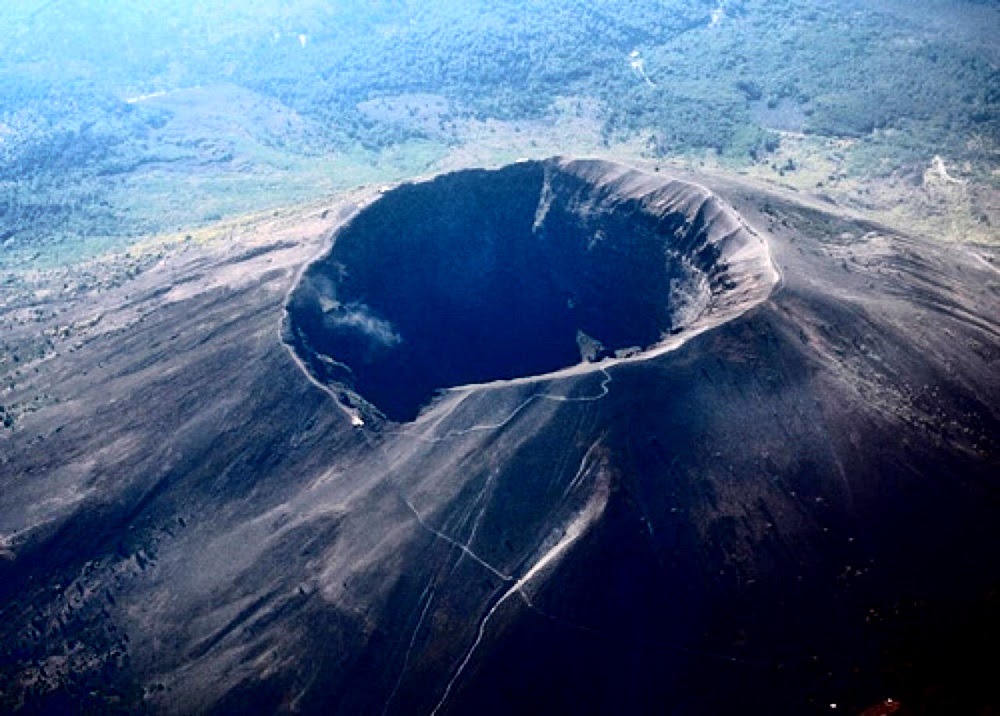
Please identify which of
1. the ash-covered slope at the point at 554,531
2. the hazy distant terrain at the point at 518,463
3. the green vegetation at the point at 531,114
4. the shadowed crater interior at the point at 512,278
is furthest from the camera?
the green vegetation at the point at 531,114

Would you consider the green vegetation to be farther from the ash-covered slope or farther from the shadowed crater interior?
the ash-covered slope

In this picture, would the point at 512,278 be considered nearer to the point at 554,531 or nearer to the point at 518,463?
the point at 518,463

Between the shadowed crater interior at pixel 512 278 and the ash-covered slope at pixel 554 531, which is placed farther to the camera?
the shadowed crater interior at pixel 512 278

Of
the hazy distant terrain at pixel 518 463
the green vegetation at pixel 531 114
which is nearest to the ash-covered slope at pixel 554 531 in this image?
the hazy distant terrain at pixel 518 463

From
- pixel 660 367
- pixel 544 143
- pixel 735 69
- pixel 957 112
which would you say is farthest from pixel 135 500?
pixel 735 69

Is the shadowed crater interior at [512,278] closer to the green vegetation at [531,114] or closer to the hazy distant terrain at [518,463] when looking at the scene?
the hazy distant terrain at [518,463]

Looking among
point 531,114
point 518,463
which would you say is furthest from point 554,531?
point 531,114

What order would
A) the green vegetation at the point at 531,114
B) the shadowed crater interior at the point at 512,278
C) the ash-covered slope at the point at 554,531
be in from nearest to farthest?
the ash-covered slope at the point at 554,531, the shadowed crater interior at the point at 512,278, the green vegetation at the point at 531,114
